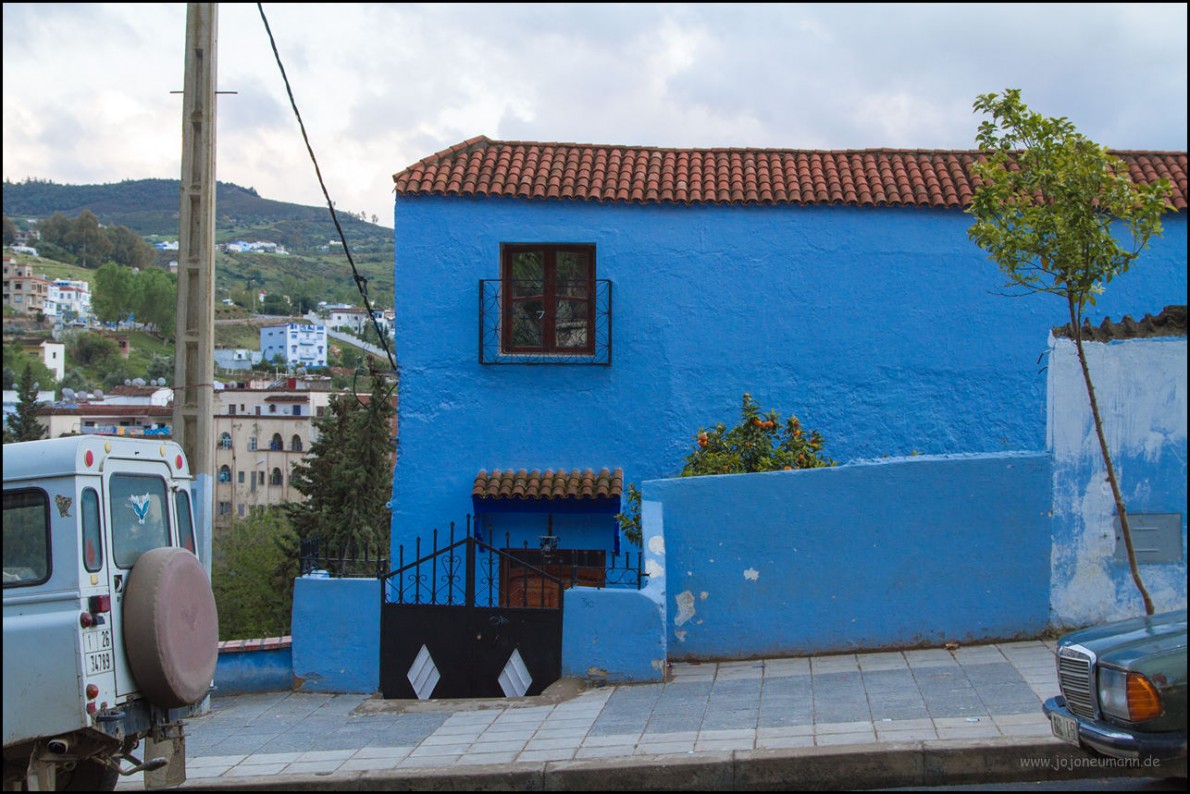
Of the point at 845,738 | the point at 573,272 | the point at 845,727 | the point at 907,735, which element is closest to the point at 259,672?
the point at 573,272

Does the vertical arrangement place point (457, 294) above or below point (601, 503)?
above

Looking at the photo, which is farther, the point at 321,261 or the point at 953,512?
the point at 321,261

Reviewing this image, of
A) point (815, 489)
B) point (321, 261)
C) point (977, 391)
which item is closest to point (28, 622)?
point (815, 489)

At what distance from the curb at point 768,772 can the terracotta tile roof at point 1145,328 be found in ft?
14.9

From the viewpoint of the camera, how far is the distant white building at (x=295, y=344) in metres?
63.9

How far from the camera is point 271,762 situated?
848 centimetres

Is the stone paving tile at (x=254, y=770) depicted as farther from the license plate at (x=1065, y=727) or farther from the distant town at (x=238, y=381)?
the distant town at (x=238, y=381)

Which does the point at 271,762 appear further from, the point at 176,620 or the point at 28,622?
the point at 28,622

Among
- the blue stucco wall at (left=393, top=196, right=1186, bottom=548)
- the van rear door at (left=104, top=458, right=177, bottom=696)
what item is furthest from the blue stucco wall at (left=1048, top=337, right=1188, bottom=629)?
the van rear door at (left=104, top=458, right=177, bottom=696)

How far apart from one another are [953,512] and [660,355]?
166 inches

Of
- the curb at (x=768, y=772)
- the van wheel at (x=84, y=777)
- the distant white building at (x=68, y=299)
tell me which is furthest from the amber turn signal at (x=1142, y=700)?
the distant white building at (x=68, y=299)

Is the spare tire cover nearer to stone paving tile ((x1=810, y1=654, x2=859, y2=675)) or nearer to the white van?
the white van

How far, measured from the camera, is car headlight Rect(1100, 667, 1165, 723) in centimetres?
580

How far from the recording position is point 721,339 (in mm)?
13539
